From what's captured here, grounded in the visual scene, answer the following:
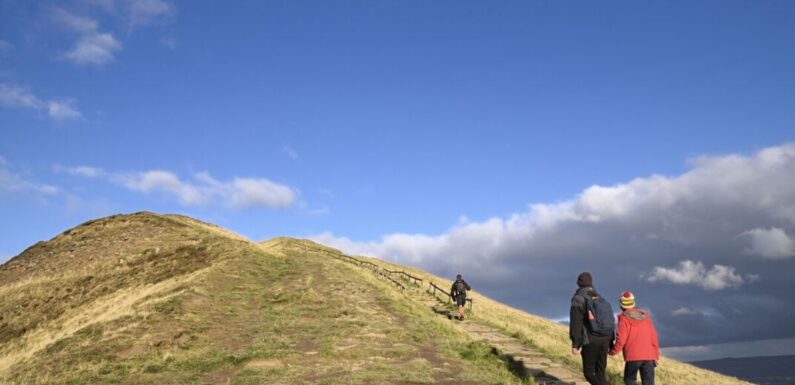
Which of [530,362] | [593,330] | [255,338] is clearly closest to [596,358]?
[593,330]

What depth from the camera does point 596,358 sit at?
10.5 meters

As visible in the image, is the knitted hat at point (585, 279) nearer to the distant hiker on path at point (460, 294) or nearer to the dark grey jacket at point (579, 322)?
the dark grey jacket at point (579, 322)

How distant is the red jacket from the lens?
9.53 meters

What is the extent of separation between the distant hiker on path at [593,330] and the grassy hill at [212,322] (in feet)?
11.0

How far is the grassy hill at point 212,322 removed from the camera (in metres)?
15.4

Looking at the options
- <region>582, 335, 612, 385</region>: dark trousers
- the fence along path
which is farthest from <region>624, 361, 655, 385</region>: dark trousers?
the fence along path

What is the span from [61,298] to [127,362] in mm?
22374

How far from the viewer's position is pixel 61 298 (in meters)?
35.4

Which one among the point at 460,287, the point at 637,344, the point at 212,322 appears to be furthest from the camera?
the point at 460,287

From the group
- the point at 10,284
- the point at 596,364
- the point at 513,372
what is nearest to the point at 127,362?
the point at 513,372

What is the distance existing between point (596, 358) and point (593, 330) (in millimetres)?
586

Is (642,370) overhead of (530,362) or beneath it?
beneath

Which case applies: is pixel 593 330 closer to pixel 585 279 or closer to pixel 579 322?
pixel 579 322

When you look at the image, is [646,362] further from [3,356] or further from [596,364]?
[3,356]
